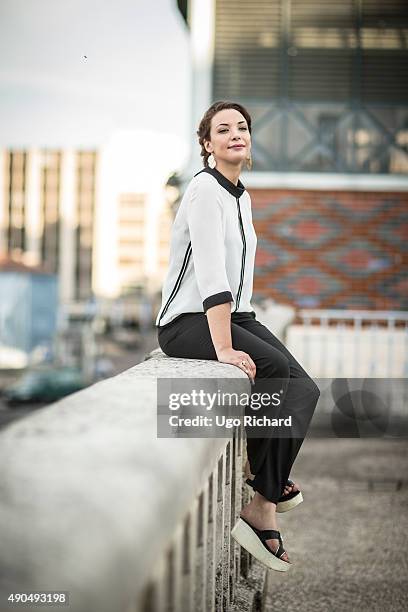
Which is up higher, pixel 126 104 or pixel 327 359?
pixel 126 104

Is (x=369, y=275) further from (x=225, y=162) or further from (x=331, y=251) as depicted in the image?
(x=225, y=162)

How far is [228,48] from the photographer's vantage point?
9.21 m

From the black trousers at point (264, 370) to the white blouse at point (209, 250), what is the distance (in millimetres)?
51

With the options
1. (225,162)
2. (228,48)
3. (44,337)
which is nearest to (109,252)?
(44,337)

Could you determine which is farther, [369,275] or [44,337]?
[44,337]

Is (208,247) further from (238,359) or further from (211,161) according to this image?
(211,161)

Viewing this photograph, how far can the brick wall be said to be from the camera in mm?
9000

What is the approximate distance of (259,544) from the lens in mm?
1910

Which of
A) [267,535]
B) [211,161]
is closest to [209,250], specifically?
[211,161]

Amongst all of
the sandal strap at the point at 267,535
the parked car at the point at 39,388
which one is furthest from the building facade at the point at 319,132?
the parked car at the point at 39,388

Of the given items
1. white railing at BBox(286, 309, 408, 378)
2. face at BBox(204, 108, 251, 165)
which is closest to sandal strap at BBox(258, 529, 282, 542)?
face at BBox(204, 108, 251, 165)

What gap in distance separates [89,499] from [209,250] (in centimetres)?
127

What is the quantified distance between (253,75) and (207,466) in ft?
27.9

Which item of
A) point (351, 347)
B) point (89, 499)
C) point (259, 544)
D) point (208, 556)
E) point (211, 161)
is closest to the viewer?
point (89, 499)
